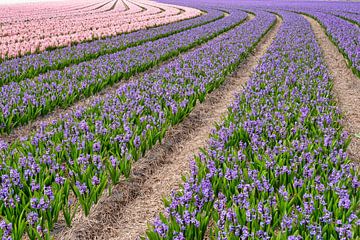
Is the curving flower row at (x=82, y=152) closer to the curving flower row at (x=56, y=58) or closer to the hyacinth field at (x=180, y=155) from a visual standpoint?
the hyacinth field at (x=180, y=155)

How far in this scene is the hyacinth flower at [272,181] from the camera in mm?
3732

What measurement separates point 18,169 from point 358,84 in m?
9.99

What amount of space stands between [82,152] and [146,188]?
1138mm

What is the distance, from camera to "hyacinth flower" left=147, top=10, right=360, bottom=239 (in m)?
3.73

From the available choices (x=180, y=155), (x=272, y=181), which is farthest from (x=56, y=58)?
(x=272, y=181)

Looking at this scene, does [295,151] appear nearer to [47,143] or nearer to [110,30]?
[47,143]

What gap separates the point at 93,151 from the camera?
5.68m

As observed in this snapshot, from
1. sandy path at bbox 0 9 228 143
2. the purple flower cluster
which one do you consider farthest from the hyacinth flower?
the purple flower cluster

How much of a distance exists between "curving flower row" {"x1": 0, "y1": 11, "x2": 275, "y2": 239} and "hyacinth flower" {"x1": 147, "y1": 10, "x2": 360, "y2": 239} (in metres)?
1.03

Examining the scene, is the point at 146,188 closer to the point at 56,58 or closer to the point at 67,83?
the point at 67,83

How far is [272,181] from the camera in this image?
4.66m

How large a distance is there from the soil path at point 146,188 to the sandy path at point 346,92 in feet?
9.09

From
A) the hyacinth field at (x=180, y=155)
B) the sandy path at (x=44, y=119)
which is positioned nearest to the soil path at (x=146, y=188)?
the hyacinth field at (x=180, y=155)

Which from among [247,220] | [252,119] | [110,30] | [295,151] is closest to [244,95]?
[252,119]
